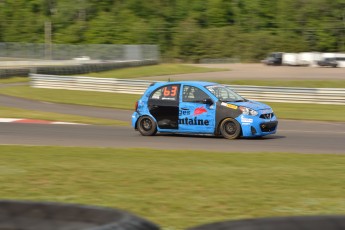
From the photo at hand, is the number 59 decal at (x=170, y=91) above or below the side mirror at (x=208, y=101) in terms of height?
above

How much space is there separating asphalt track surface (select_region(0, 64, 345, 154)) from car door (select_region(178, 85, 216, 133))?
26cm

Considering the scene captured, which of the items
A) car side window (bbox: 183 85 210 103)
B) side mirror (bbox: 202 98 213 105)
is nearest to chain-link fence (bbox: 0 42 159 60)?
car side window (bbox: 183 85 210 103)

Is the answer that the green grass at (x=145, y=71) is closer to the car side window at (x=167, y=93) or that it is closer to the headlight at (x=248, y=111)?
the car side window at (x=167, y=93)

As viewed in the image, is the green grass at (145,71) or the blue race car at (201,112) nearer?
the blue race car at (201,112)

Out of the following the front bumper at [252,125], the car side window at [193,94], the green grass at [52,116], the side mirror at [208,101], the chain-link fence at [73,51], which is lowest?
the green grass at [52,116]

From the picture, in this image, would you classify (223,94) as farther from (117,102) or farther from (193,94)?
(117,102)

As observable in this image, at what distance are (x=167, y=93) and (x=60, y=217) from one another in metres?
11.7

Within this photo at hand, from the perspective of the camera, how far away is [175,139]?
15406 mm

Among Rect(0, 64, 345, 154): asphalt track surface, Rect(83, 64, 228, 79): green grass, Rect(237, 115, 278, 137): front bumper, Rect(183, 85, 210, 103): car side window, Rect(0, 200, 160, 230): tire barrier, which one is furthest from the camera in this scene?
Rect(83, 64, 228, 79): green grass

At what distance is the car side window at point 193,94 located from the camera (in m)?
15.7

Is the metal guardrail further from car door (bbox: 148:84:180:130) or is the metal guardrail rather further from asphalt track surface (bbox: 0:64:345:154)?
car door (bbox: 148:84:180:130)

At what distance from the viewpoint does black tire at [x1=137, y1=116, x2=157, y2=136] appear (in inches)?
634

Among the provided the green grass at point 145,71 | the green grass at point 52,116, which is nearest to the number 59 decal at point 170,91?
the green grass at point 52,116

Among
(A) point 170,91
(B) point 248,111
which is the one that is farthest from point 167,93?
(B) point 248,111
